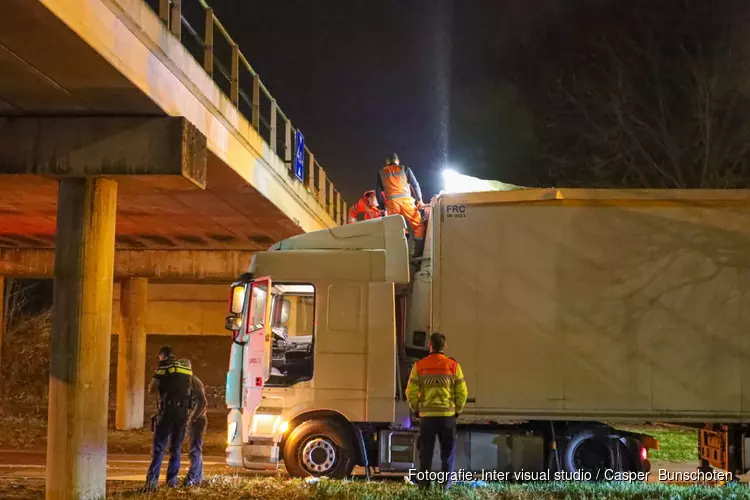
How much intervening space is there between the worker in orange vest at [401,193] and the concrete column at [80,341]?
3558mm

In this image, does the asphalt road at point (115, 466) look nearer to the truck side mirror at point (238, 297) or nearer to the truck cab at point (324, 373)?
the truck cab at point (324, 373)

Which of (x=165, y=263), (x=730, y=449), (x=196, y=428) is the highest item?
(x=165, y=263)

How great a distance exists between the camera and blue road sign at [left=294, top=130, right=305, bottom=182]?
16.0 metres

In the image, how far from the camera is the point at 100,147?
848 cm

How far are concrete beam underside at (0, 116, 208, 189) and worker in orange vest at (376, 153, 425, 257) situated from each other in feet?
9.24

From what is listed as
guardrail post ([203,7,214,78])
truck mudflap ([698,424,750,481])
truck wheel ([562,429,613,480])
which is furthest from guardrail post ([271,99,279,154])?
truck mudflap ([698,424,750,481])

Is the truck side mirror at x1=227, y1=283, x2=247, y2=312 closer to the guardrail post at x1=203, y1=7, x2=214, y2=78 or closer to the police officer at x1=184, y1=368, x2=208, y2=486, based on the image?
the police officer at x1=184, y1=368, x2=208, y2=486

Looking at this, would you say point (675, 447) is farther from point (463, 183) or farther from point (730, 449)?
point (463, 183)

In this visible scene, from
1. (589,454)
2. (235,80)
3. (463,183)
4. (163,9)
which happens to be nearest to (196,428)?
(589,454)

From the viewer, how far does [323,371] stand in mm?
8812

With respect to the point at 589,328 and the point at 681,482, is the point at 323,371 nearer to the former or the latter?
the point at 589,328

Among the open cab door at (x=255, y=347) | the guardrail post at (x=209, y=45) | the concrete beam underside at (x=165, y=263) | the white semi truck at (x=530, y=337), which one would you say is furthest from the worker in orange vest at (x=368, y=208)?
the concrete beam underside at (x=165, y=263)

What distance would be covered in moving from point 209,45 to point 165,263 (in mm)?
8830

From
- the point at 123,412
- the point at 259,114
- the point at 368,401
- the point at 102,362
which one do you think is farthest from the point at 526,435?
the point at 123,412
